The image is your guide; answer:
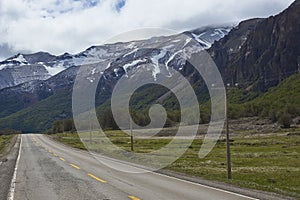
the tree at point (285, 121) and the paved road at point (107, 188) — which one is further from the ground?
the tree at point (285, 121)

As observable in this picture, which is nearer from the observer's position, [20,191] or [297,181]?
[20,191]

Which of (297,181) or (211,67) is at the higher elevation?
(211,67)

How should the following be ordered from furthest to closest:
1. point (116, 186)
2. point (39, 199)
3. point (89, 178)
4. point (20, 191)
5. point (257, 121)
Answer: point (257, 121) → point (89, 178) → point (116, 186) → point (20, 191) → point (39, 199)

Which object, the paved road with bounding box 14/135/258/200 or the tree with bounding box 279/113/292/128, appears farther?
the tree with bounding box 279/113/292/128

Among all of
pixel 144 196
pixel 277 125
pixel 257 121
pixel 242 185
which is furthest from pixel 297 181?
pixel 257 121

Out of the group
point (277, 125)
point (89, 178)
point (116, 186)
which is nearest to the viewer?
point (116, 186)

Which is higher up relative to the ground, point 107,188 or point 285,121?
point 285,121

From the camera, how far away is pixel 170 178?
25250 mm

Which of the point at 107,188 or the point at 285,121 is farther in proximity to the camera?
the point at 285,121

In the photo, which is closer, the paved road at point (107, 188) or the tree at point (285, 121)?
the paved road at point (107, 188)

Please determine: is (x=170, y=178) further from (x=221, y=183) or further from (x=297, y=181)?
(x=297, y=181)

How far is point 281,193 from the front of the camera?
19.1 m

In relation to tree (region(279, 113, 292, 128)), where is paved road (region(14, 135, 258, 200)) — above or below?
below

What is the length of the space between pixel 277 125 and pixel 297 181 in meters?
115
